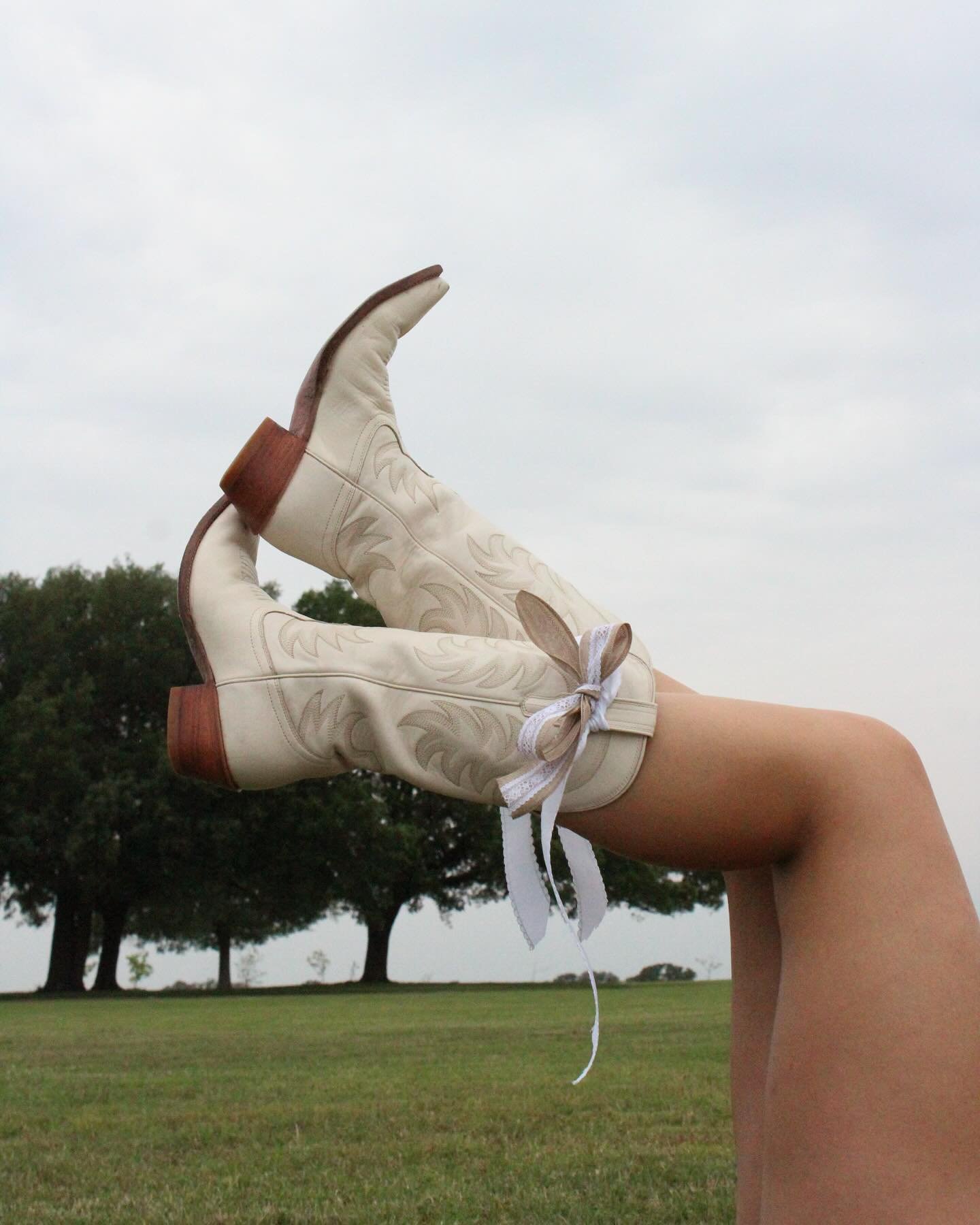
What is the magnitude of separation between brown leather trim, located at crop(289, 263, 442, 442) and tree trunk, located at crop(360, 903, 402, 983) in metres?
21.6

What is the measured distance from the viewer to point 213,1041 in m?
7.38

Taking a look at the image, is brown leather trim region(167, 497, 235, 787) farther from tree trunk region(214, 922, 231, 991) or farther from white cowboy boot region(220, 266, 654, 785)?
tree trunk region(214, 922, 231, 991)

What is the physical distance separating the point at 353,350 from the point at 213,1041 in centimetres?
625

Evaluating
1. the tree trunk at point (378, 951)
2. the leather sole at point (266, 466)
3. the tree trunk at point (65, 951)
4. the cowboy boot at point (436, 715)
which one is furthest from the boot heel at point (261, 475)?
the tree trunk at point (378, 951)

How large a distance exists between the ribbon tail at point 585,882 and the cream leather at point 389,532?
1.05 ft

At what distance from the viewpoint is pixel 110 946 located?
19.9 m

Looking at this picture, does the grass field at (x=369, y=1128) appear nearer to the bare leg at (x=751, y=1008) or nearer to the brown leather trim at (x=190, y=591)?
the bare leg at (x=751, y=1008)

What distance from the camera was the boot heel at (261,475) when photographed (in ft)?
6.52

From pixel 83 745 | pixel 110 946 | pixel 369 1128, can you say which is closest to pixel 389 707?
pixel 369 1128

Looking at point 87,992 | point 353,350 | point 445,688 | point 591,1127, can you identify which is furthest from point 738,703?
point 87,992

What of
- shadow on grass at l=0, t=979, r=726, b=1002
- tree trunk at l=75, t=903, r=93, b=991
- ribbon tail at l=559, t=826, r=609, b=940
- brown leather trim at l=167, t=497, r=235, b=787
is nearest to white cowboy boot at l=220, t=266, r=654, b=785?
brown leather trim at l=167, t=497, r=235, b=787

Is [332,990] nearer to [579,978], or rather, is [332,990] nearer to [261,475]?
[579,978]

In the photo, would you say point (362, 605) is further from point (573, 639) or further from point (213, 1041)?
point (573, 639)

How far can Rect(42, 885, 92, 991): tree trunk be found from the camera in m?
19.3
